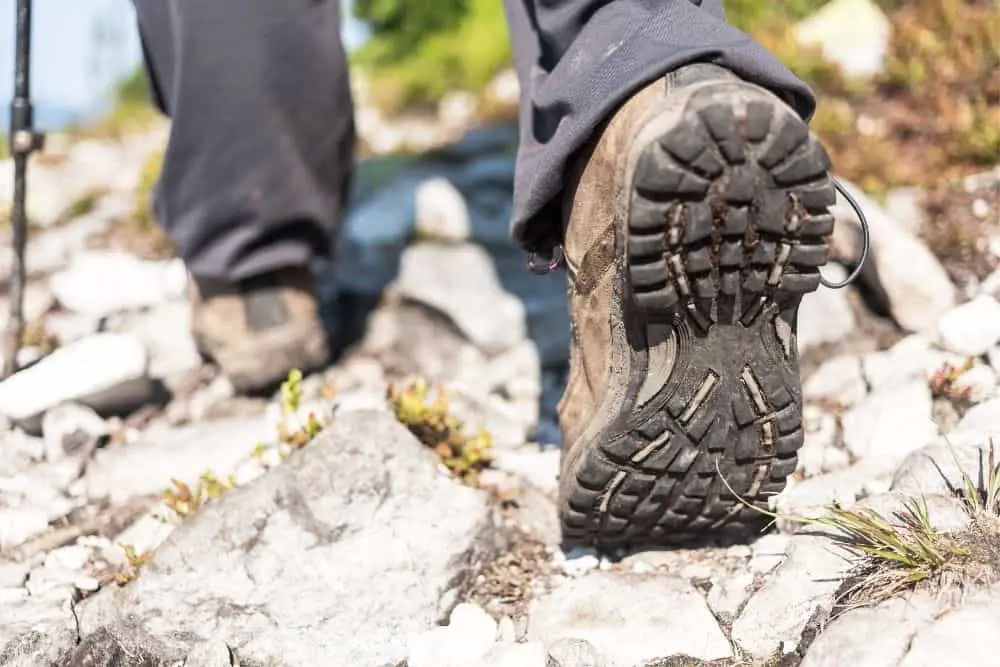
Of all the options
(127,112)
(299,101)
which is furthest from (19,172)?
(127,112)

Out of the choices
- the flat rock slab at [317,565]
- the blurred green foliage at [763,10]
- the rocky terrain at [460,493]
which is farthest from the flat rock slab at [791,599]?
the blurred green foliage at [763,10]

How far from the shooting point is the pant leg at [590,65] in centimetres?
177

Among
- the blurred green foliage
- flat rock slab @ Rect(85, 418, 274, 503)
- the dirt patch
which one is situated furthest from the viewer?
the blurred green foliage

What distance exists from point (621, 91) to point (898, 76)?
124 inches

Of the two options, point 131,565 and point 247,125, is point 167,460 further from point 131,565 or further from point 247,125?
point 247,125

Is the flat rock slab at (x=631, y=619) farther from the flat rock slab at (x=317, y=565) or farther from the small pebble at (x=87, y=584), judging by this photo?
the small pebble at (x=87, y=584)

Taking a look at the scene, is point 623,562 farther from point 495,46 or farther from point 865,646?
point 495,46

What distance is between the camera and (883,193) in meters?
3.61

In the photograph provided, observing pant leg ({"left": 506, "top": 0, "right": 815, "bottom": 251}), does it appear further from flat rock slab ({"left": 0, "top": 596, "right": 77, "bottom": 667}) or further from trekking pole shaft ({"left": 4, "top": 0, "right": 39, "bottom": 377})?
trekking pole shaft ({"left": 4, "top": 0, "right": 39, "bottom": 377})

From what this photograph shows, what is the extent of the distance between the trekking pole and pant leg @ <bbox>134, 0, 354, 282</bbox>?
438mm

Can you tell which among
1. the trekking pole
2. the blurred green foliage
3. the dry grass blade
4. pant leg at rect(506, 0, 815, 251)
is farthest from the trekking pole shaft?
the blurred green foliage

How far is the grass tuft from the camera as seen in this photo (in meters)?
2.48

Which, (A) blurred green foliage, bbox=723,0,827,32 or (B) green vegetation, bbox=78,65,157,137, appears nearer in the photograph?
(A) blurred green foliage, bbox=723,0,827,32

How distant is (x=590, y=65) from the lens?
191cm
